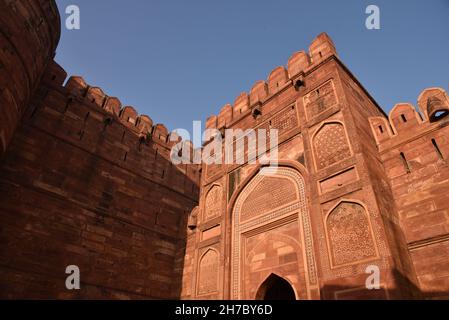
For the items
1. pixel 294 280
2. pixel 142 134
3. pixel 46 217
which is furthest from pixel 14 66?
pixel 294 280

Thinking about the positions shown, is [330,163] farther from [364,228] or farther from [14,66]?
[14,66]

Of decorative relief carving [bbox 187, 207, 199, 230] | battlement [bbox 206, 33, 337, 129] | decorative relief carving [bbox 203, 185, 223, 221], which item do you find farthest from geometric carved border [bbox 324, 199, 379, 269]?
decorative relief carving [bbox 187, 207, 199, 230]

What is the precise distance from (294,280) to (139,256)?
17.6 feet

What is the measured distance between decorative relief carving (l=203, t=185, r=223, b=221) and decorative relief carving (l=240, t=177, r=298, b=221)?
3.45 feet

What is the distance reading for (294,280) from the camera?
584cm

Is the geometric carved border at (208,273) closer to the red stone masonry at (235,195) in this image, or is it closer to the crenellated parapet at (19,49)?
the red stone masonry at (235,195)

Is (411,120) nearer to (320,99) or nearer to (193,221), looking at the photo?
(320,99)

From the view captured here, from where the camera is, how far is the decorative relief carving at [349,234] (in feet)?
16.2

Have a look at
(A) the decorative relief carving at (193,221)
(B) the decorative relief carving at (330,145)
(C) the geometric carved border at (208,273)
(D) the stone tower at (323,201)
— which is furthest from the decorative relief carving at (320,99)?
(A) the decorative relief carving at (193,221)

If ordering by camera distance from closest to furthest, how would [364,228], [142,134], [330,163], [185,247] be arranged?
1. [364,228]
2. [330,163]
3. [185,247]
4. [142,134]

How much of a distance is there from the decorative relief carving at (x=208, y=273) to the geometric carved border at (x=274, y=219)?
0.60 metres

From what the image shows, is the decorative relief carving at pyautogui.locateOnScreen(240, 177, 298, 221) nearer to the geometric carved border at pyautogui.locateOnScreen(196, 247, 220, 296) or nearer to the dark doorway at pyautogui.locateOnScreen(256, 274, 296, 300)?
the geometric carved border at pyautogui.locateOnScreen(196, 247, 220, 296)

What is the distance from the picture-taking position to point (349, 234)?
17.1ft

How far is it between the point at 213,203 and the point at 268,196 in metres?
2.21
